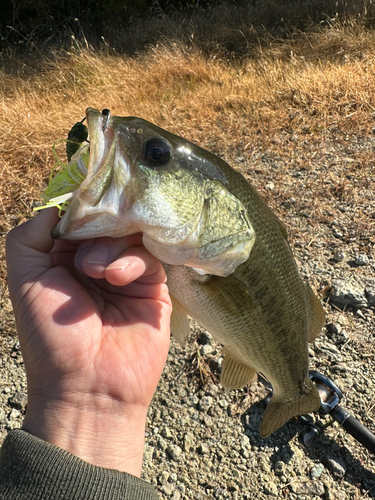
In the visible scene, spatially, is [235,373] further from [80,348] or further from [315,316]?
[80,348]

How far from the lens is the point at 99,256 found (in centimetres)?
150

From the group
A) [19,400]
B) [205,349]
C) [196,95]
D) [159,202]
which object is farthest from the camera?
[196,95]

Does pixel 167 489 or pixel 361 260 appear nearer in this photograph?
pixel 167 489

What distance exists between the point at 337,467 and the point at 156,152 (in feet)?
7.25

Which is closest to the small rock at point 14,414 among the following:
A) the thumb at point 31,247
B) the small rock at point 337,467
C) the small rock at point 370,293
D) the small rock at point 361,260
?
the thumb at point 31,247

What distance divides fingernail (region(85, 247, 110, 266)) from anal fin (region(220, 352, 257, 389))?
0.97m

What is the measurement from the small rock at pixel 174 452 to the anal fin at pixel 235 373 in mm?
727

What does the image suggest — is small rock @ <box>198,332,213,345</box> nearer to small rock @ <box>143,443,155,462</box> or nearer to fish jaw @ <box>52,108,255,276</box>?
small rock @ <box>143,443,155,462</box>

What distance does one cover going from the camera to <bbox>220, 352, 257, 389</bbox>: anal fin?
2.16 metres

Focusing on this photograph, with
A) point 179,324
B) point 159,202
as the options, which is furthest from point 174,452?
point 159,202

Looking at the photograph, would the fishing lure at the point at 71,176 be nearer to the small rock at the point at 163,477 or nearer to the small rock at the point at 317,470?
the small rock at the point at 163,477

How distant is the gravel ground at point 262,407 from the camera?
250 centimetres

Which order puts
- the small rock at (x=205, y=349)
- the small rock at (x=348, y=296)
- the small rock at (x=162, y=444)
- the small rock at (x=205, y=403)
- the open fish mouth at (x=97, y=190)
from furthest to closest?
the small rock at (x=348, y=296) → the small rock at (x=205, y=349) → the small rock at (x=205, y=403) → the small rock at (x=162, y=444) → the open fish mouth at (x=97, y=190)

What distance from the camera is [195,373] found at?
2.90m
